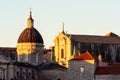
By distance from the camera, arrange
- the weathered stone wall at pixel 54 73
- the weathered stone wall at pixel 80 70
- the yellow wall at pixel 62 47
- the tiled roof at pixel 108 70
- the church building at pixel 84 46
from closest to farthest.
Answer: the tiled roof at pixel 108 70 → the weathered stone wall at pixel 80 70 → the weathered stone wall at pixel 54 73 → the church building at pixel 84 46 → the yellow wall at pixel 62 47

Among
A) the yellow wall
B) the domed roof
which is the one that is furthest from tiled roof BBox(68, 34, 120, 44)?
the domed roof

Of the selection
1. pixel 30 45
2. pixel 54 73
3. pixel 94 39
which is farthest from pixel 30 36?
pixel 94 39

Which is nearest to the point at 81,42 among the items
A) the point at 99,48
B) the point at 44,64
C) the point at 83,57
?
the point at 99,48

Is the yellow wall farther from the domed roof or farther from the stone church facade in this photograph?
the domed roof

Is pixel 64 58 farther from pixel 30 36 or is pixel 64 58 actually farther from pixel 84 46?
pixel 30 36

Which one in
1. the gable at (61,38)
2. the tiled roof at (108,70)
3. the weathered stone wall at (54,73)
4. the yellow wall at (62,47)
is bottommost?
the weathered stone wall at (54,73)

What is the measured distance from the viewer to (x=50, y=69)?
95375 mm

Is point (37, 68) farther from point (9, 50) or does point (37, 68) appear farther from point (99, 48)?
point (9, 50)

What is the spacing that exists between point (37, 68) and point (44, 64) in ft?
7.24

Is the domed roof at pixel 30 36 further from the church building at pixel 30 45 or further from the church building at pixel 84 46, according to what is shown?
the church building at pixel 84 46

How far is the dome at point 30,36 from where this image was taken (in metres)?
98.9

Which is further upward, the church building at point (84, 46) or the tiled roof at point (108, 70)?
the church building at point (84, 46)

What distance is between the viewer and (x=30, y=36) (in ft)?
324

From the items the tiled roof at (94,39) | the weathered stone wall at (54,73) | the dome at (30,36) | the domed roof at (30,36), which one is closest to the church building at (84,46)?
the tiled roof at (94,39)
